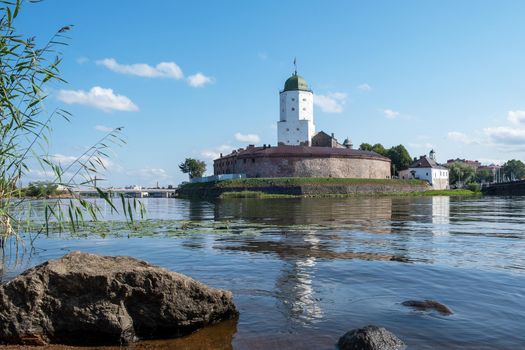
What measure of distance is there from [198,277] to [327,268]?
2.83 m

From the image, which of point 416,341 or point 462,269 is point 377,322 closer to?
point 416,341

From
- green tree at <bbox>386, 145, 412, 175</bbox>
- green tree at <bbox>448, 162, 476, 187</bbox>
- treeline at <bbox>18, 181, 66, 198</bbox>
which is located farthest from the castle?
treeline at <bbox>18, 181, 66, 198</bbox>

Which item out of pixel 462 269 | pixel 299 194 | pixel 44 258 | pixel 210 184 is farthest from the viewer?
pixel 210 184

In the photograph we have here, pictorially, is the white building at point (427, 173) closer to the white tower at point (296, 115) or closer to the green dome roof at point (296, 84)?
the white tower at point (296, 115)

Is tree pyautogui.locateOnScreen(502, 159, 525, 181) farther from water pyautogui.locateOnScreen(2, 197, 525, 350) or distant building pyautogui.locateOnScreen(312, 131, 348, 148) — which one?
water pyautogui.locateOnScreen(2, 197, 525, 350)

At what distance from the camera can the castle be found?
266 feet

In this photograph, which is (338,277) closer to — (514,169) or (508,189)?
(508,189)

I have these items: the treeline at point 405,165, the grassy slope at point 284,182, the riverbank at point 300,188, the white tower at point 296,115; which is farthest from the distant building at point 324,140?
the grassy slope at point 284,182

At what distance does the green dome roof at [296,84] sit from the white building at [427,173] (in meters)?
29.2

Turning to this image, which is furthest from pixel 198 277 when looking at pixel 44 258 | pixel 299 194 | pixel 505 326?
pixel 299 194

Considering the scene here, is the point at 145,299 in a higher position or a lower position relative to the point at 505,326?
higher

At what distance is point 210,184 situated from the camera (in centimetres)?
7756

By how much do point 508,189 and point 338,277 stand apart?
82.5 metres

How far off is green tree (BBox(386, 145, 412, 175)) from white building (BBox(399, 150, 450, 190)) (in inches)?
54.4
